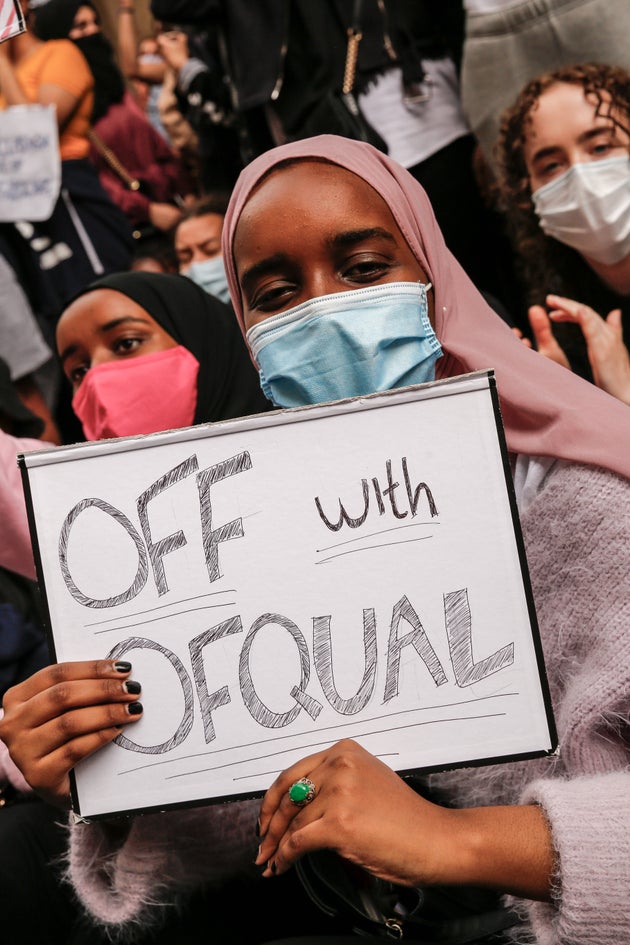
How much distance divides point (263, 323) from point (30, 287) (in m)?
2.70

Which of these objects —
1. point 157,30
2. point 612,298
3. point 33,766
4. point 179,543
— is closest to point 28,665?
point 33,766

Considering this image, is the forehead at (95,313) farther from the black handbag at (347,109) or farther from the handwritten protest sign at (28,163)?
the handwritten protest sign at (28,163)

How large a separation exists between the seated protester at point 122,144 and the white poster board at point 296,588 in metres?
3.74

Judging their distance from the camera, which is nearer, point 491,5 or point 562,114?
point 562,114

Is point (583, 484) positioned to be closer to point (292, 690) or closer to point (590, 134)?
point (292, 690)

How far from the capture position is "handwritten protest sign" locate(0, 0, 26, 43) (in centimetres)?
166

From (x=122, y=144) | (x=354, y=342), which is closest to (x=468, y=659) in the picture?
(x=354, y=342)

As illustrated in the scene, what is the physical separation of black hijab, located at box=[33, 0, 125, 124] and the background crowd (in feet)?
1.34

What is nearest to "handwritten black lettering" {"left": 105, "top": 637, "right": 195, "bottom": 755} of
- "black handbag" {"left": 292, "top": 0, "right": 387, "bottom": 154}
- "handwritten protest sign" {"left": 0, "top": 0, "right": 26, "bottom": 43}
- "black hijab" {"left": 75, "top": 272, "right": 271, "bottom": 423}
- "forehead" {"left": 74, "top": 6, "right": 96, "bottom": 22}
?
"handwritten protest sign" {"left": 0, "top": 0, "right": 26, "bottom": 43}

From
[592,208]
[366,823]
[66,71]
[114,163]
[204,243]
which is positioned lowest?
[366,823]

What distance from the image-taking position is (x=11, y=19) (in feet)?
5.46

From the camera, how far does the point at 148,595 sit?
1.27 metres

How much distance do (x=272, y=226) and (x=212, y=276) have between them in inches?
85.3

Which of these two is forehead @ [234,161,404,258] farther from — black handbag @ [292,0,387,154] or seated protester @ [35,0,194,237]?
seated protester @ [35,0,194,237]
